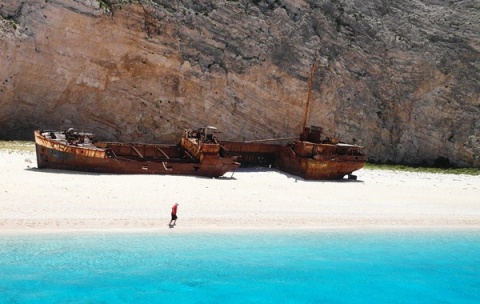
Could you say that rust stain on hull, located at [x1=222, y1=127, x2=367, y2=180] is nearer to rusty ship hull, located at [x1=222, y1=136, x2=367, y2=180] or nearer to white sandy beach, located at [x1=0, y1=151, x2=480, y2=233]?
rusty ship hull, located at [x1=222, y1=136, x2=367, y2=180]

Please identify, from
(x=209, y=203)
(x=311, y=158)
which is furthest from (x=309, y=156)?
(x=209, y=203)

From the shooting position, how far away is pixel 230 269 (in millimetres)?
10742

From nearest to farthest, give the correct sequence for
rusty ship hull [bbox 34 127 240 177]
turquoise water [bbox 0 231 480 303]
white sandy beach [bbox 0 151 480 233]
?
1. turquoise water [bbox 0 231 480 303]
2. white sandy beach [bbox 0 151 480 233]
3. rusty ship hull [bbox 34 127 240 177]

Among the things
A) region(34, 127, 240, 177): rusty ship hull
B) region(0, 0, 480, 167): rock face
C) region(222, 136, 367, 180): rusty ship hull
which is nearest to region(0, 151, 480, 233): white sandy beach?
region(34, 127, 240, 177): rusty ship hull

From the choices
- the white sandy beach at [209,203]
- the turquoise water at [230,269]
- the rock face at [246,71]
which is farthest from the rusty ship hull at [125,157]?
the turquoise water at [230,269]

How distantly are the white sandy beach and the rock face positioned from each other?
6.63 meters

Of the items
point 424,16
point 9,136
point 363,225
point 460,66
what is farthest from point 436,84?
point 9,136

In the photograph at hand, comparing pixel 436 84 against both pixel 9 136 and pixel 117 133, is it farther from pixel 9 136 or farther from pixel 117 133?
pixel 9 136

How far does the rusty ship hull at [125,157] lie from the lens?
17406 millimetres

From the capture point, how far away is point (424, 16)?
36.2 meters

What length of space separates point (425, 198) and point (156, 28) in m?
17.3

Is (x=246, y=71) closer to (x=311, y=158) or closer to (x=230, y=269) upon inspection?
(x=311, y=158)

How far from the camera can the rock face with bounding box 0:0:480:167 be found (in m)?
25.1

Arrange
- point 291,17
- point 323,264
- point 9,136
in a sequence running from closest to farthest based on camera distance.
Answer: point 323,264 → point 9,136 → point 291,17
